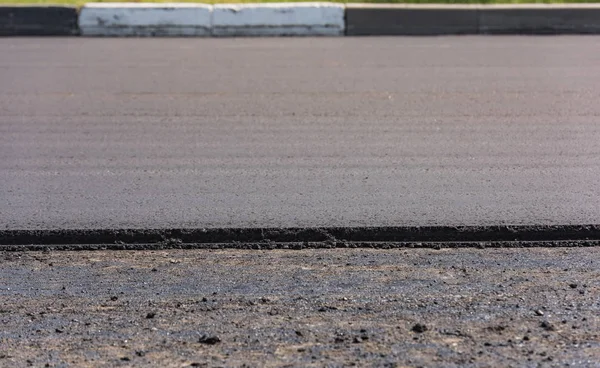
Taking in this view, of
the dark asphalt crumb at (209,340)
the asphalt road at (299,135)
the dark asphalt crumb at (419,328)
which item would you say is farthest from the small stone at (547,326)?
the asphalt road at (299,135)

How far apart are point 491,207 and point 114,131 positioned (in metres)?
4.15

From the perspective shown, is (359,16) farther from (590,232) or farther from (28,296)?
(28,296)

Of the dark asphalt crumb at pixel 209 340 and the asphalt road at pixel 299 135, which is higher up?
the asphalt road at pixel 299 135

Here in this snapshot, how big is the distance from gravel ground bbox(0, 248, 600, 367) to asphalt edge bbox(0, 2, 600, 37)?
971 centimetres

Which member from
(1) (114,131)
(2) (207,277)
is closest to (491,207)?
(2) (207,277)

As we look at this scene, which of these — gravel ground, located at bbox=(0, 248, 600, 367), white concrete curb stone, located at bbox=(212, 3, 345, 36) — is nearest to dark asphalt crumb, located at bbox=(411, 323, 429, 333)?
gravel ground, located at bbox=(0, 248, 600, 367)

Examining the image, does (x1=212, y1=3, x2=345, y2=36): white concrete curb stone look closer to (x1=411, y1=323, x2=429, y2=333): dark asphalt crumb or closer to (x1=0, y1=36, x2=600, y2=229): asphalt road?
(x1=0, y1=36, x2=600, y2=229): asphalt road

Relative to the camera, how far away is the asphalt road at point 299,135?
702 centimetres

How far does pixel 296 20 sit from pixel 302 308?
10880 millimetres

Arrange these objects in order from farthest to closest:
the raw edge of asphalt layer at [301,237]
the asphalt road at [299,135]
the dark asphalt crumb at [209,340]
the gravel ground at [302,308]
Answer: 1. the asphalt road at [299,135]
2. the raw edge of asphalt layer at [301,237]
3. the dark asphalt crumb at [209,340]
4. the gravel ground at [302,308]

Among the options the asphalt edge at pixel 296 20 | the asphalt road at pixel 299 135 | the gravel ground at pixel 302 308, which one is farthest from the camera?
the asphalt edge at pixel 296 20

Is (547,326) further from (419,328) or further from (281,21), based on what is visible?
(281,21)

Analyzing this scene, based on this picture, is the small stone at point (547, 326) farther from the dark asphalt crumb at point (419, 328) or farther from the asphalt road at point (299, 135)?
the asphalt road at point (299, 135)

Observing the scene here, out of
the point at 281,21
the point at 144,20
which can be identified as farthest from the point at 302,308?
the point at 144,20
